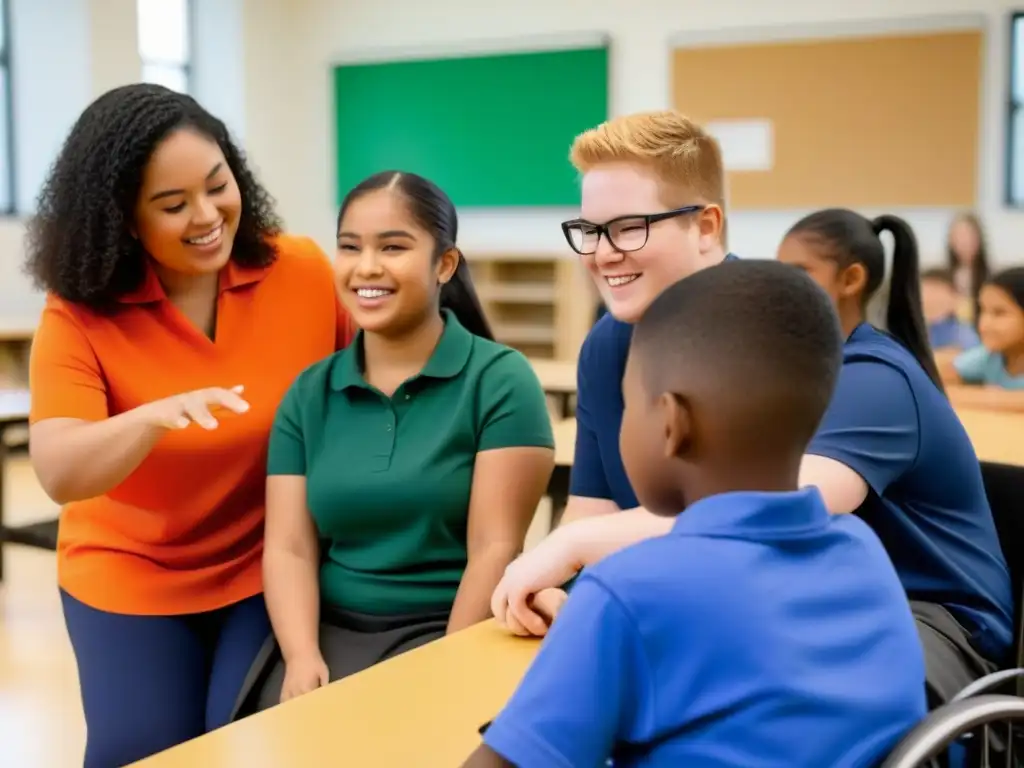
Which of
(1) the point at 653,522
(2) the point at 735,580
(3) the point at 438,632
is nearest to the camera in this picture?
(2) the point at 735,580

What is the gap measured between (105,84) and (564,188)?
3.01 meters

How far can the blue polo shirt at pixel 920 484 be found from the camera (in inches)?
57.9

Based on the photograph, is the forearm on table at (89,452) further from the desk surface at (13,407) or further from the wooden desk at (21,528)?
the desk surface at (13,407)

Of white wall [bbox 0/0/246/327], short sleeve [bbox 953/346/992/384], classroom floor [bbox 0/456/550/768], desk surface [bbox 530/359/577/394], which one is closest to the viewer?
classroom floor [bbox 0/456/550/768]

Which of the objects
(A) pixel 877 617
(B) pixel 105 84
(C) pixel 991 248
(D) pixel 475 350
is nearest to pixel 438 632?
(D) pixel 475 350

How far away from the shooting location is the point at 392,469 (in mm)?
1756

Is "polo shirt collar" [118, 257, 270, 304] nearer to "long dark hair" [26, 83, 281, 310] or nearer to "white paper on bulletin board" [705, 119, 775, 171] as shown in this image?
"long dark hair" [26, 83, 281, 310]

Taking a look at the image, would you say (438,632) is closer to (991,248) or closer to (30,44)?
(991,248)

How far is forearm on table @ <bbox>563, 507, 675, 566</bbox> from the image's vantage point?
140 centimetres

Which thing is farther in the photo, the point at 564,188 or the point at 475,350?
the point at 564,188

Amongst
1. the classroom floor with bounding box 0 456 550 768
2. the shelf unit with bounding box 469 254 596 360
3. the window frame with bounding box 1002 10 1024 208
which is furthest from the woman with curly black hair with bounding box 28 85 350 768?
the window frame with bounding box 1002 10 1024 208

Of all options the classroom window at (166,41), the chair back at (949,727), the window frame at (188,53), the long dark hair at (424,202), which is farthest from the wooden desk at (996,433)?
the window frame at (188,53)

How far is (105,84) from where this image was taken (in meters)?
7.36

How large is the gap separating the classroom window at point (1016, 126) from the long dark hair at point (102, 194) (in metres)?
5.91
